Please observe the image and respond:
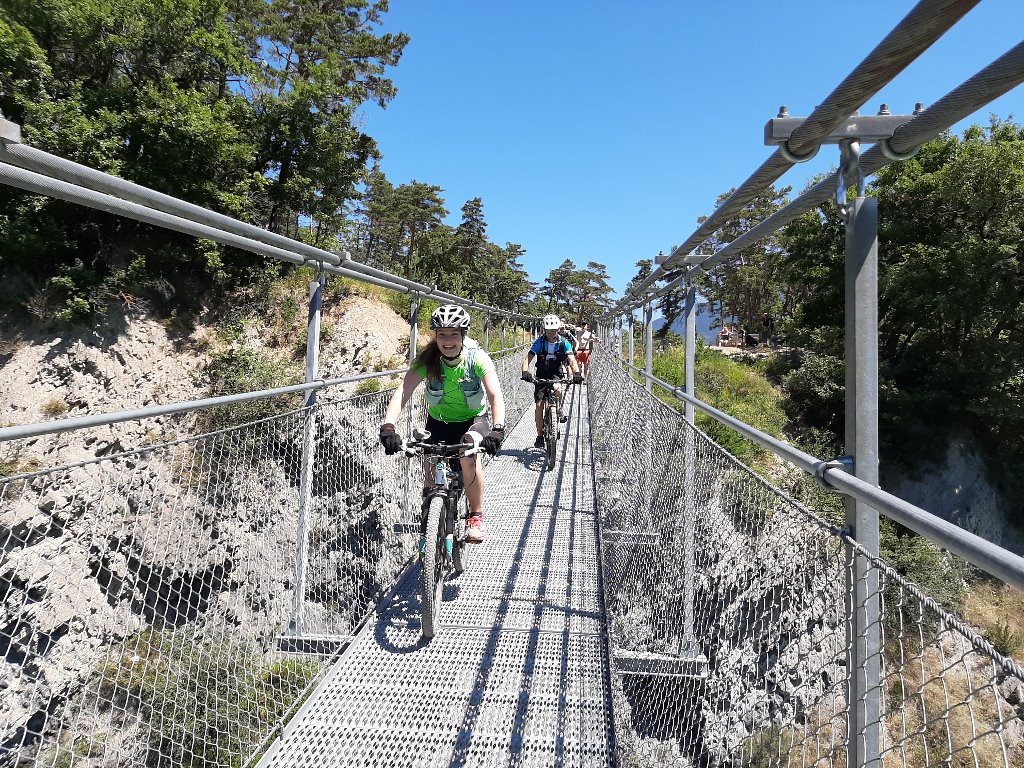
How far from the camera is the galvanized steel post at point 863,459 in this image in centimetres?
108

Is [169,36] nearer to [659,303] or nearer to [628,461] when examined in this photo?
[659,303]

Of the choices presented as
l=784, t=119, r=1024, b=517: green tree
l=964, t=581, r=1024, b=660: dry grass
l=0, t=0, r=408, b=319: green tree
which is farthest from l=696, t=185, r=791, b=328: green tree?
l=0, t=0, r=408, b=319: green tree

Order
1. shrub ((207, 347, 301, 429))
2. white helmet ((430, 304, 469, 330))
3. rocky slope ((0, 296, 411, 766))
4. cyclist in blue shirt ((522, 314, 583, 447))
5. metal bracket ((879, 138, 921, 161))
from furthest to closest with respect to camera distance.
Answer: shrub ((207, 347, 301, 429)) → cyclist in blue shirt ((522, 314, 583, 447)) → rocky slope ((0, 296, 411, 766)) → white helmet ((430, 304, 469, 330)) → metal bracket ((879, 138, 921, 161))

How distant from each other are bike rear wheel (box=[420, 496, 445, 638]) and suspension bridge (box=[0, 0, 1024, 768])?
0.48ft

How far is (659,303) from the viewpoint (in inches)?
222

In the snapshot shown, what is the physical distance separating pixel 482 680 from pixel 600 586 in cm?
114

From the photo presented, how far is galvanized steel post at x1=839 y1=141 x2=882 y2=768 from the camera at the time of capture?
108cm

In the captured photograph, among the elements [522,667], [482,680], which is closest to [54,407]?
[482,680]

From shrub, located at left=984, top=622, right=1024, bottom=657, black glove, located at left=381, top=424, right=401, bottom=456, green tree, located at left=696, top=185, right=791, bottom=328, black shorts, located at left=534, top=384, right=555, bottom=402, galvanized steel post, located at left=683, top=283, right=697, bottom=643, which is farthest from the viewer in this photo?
green tree, located at left=696, top=185, right=791, bottom=328

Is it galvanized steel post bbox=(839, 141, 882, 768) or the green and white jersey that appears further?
the green and white jersey

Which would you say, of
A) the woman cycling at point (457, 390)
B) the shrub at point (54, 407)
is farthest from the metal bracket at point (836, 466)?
the shrub at point (54, 407)

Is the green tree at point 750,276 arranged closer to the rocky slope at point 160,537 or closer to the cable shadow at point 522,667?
the rocky slope at point 160,537

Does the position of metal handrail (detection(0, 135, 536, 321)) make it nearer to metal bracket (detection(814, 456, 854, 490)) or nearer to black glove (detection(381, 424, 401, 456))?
black glove (detection(381, 424, 401, 456))

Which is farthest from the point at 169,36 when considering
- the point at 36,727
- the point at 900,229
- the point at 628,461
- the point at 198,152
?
the point at 900,229
